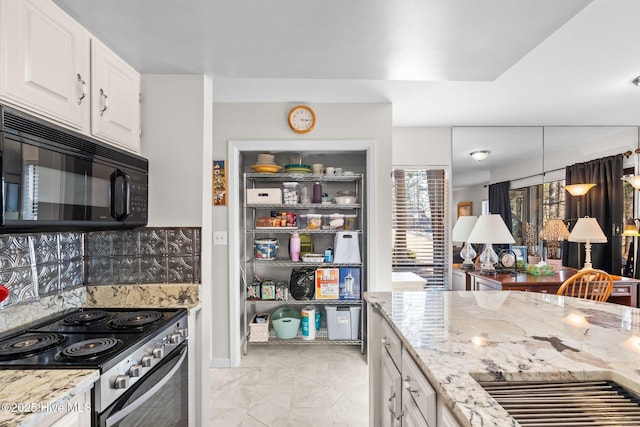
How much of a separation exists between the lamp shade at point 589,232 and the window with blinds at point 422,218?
3.94 ft

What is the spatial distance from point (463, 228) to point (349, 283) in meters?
1.50

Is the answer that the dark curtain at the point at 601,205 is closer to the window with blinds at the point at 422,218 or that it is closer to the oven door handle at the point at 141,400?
the window with blinds at the point at 422,218

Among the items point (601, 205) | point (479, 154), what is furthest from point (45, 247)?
point (601, 205)

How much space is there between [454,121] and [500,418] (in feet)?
10.9

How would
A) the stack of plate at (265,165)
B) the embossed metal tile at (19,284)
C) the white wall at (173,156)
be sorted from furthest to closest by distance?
the stack of plate at (265,165) < the white wall at (173,156) < the embossed metal tile at (19,284)

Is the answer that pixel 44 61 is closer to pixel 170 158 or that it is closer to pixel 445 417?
pixel 170 158

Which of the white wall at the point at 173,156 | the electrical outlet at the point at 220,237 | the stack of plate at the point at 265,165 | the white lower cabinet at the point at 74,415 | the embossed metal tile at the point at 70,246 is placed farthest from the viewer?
the stack of plate at the point at 265,165

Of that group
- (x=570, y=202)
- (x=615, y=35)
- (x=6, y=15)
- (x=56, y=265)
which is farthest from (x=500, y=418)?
(x=570, y=202)

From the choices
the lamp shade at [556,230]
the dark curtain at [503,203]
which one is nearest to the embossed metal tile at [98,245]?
the dark curtain at [503,203]

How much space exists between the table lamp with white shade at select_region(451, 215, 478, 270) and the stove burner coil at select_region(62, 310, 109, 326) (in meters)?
3.31

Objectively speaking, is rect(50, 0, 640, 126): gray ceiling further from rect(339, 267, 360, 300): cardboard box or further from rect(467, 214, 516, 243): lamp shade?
rect(339, 267, 360, 300): cardboard box

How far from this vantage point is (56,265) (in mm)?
1657

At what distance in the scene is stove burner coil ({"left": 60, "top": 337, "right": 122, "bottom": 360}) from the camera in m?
1.12

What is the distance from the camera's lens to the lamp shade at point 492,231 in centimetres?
307
